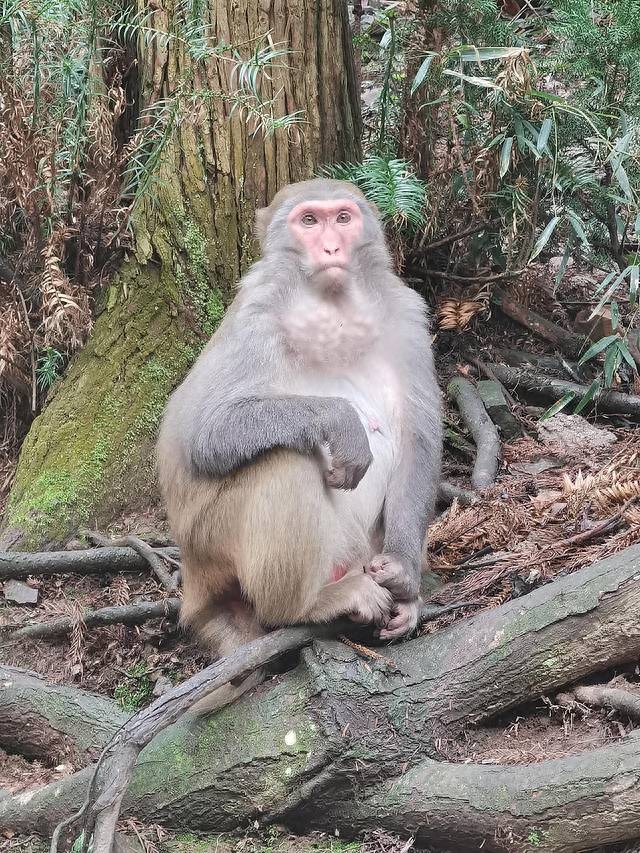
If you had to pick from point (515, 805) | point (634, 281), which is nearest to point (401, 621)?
point (515, 805)

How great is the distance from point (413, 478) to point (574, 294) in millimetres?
3488

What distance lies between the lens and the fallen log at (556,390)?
6.18 meters

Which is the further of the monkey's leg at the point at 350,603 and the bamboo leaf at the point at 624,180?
the bamboo leaf at the point at 624,180

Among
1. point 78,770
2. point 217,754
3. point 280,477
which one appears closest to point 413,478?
point 280,477

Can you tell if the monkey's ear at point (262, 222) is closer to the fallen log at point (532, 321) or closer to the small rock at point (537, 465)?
the small rock at point (537, 465)

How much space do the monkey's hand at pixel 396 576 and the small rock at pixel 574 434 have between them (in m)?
1.99

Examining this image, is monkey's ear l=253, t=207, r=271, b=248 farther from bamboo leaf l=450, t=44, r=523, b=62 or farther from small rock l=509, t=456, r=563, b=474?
small rock l=509, t=456, r=563, b=474

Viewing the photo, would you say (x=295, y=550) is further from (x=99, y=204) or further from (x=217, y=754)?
(x=99, y=204)

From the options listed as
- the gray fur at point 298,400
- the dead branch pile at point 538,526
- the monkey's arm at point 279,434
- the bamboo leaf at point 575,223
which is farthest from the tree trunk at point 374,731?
the bamboo leaf at point 575,223

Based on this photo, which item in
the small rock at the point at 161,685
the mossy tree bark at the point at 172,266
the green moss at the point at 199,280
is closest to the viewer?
the small rock at the point at 161,685

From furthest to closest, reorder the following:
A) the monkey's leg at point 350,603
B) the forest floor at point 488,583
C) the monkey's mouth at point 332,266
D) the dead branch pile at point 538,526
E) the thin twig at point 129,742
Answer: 1. the monkey's mouth at point 332,266
2. the dead branch pile at point 538,526
3. the monkey's leg at point 350,603
4. the forest floor at point 488,583
5. the thin twig at point 129,742

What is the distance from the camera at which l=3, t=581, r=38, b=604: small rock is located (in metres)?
5.21

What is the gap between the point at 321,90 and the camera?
229 inches

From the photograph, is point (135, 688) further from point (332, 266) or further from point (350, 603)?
point (332, 266)
